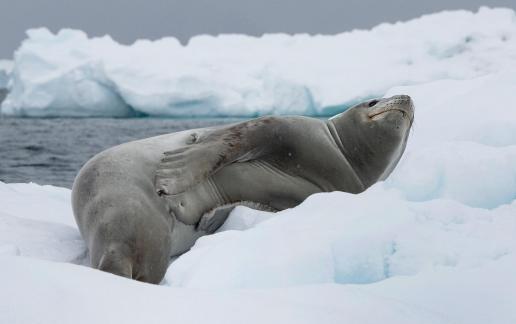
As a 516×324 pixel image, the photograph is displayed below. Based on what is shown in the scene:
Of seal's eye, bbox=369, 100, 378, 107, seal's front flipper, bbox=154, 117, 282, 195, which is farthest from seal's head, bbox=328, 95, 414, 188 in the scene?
seal's front flipper, bbox=154, 117, 282, 195

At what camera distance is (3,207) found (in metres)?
3.88

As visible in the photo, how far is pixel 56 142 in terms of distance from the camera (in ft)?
55.2

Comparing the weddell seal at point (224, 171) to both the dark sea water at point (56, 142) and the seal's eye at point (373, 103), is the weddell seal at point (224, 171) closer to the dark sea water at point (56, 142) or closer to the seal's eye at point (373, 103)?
the seal's eye at point (373, 103)

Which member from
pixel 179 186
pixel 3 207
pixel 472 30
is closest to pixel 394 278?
pixel 179 186

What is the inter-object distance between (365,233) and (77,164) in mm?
11655

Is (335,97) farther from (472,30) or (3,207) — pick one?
(3,207)

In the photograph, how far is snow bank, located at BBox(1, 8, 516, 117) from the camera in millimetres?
21906

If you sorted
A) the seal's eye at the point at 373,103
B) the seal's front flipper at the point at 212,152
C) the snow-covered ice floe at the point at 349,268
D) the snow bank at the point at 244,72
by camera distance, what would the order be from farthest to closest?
the snow bank at the point at 244,72 < the seal's eye at the point at 373,103 < the seal's front flipper at the point at 212,152 < the snow-covered ice floe at the point at 349,268

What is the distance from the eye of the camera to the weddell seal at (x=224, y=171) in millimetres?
2967

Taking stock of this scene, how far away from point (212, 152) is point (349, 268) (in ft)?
5.35

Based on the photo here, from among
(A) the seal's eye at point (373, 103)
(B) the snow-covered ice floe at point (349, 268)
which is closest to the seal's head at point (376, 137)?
(A) the seal's eye at point (373, 103)

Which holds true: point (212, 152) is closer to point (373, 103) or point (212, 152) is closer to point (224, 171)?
point (224, 171)

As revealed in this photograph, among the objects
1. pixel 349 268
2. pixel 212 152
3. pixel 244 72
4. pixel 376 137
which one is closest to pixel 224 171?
pixel 212 152

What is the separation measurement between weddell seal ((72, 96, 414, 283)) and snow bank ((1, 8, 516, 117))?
57.7 ft
